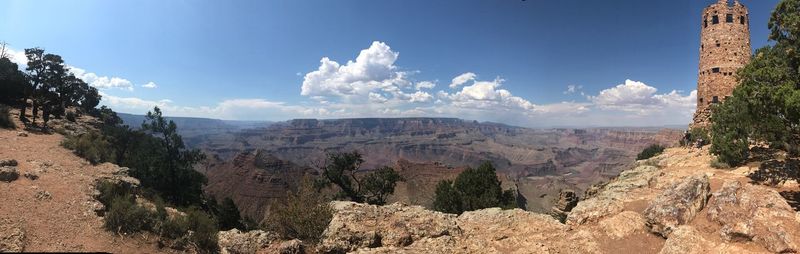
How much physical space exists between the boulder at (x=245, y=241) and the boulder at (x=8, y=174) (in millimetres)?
12725

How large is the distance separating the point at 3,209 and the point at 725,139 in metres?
42.2

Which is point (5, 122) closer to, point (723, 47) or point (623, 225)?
point (623, 225)

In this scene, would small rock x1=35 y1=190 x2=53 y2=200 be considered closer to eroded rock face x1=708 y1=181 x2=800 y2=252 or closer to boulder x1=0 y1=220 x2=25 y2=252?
boulder x1=0 y1=220 x2=25 y2=252

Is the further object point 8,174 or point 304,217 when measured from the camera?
point 8,174

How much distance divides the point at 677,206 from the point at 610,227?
313 centimetres

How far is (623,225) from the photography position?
1853cm

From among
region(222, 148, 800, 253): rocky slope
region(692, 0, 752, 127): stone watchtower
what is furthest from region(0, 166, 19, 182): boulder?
region(692, 0, 752, 127): stone watchtower

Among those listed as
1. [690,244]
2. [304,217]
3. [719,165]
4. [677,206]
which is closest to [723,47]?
[719,165]

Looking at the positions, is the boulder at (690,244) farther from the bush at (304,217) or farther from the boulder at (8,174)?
the boulder at (8,174)

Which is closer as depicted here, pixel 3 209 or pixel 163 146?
pixel 3 209

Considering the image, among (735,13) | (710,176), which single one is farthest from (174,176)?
(735,13)

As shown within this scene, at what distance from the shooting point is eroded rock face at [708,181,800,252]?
45.6ft

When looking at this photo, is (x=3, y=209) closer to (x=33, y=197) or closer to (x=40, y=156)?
(x=33, y=197)

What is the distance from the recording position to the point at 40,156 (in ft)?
93.7
